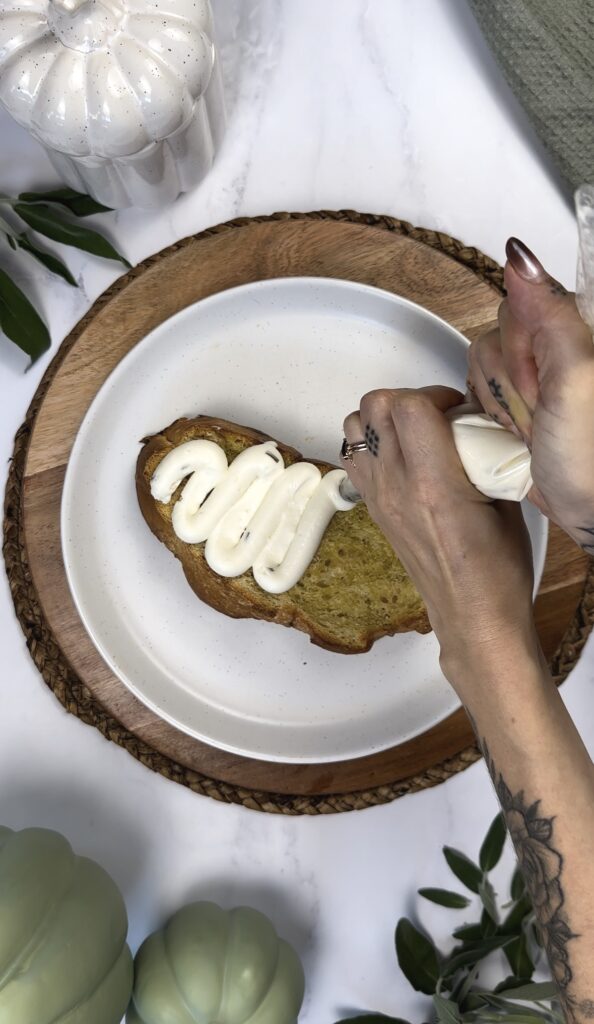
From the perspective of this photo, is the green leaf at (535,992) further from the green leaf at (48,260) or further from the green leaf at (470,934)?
the green leaf at (48,260)

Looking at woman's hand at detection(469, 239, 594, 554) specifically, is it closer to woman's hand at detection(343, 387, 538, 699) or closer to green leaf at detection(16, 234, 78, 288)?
woman's hand at detection(343, 387, 538, 699)

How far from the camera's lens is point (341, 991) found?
1251mm

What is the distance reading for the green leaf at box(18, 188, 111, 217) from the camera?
1.20 m

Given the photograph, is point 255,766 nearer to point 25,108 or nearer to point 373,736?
point 373,736

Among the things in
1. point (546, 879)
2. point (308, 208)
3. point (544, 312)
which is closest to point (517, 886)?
point (546, 879)

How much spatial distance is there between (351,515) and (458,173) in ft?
1.76

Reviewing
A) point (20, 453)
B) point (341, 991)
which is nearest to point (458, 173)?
point (20, 453)

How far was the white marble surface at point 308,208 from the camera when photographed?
123cm

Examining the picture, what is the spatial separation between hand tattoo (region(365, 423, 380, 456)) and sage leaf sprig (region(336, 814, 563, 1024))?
1.89 feet

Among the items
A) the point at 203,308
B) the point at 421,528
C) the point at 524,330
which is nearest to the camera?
the point at 524,330

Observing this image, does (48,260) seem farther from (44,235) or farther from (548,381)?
(548,381)

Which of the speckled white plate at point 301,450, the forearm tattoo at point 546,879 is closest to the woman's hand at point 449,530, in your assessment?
the forearm tattoo at point 546,879

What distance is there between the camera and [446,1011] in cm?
111

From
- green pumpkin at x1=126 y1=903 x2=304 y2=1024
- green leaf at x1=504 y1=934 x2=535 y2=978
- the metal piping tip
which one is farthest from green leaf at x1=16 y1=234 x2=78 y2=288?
green leaf at x1=504 y1=934 x2=535 y2=978
